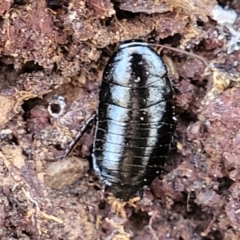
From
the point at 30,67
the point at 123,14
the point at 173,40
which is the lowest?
the point at 30,67

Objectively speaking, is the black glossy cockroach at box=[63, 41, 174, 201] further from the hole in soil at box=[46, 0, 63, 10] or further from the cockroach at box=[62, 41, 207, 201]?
the hole in soil at box=[46, 0, 63, 10]

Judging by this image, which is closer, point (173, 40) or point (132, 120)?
point (132, 120)

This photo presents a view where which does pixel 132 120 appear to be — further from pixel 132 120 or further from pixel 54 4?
pixel 54 4

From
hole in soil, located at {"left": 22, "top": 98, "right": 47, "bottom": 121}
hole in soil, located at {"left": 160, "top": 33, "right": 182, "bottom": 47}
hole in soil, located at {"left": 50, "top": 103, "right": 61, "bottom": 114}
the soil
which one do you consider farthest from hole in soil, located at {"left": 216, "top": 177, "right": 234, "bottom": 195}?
hole in soil, located at {"left": 22, "top": 98, "right": 47, "bottom": 121}

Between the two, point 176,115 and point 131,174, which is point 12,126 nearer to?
point 131,174

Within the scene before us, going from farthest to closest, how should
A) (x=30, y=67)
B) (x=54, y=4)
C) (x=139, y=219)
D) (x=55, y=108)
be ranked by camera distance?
1. (x=139, y=219)
2. (x=55, y=108)
3. (x=30, y=67)
4. (x=54, y=4)

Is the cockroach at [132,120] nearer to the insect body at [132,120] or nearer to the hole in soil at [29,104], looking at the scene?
the insect body at [132,120]

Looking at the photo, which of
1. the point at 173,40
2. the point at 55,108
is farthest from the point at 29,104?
the point at 173,40

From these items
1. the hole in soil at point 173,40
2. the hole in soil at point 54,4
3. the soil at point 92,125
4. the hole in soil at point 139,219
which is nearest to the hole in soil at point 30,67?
the soil at point 92,125
